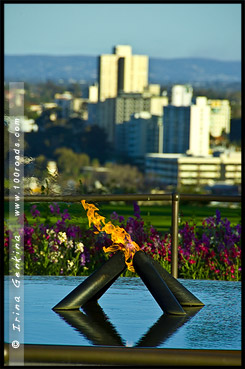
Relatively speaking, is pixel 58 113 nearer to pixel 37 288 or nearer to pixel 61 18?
pixel 61 18

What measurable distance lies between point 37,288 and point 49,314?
0.47m

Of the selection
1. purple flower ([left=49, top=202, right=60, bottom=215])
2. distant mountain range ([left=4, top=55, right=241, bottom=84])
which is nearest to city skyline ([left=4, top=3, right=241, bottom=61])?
distant mountain range ([left=4, top=55, right=241, bottom=84])

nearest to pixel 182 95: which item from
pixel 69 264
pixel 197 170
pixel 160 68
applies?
pixel 160 68

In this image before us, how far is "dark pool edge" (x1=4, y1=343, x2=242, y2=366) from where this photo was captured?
175 centimetres

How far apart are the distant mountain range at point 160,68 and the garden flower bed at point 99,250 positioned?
267 ft

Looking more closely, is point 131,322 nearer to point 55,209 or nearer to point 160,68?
point 55,209

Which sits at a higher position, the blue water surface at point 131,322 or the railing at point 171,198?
the railing at point 171,198

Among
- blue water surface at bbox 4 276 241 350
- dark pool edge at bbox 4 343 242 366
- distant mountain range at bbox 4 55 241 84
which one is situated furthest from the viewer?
distant mountain range at bbox 4 55 241 84

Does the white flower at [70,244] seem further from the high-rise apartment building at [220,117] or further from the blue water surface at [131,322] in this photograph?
the high-rise apartment building at [220,117]

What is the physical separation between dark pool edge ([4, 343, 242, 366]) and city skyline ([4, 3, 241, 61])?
232ft

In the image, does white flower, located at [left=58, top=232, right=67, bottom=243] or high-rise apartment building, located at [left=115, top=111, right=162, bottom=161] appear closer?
white flower, located at [left=58, top=232, right=67, bottom=243]

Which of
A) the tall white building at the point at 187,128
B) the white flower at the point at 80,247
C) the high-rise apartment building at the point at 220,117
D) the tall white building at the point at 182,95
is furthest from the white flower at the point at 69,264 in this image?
the high-rise apartment building at the point at 220,117

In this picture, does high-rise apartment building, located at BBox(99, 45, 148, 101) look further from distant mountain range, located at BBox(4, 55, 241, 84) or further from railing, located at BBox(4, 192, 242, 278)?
railing, located at BBox(4, 192, 242, 278)

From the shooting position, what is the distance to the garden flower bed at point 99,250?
4.84 m
